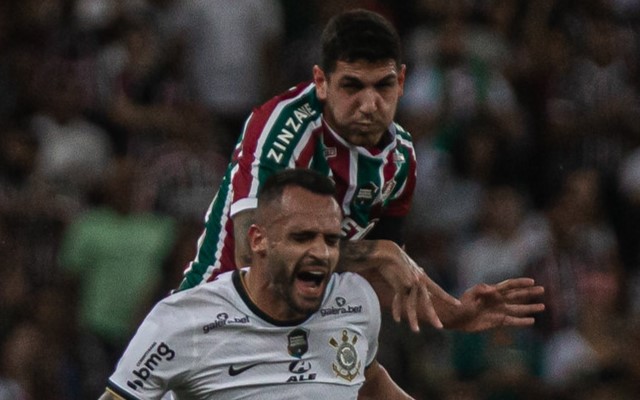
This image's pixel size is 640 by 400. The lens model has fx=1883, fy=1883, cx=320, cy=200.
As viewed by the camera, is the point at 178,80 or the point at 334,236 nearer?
the point at 334,236

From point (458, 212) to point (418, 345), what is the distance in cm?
117

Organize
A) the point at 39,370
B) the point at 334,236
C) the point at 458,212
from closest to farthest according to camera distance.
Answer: the point at 334,236 → the point at 39,370 → the point at 458,212

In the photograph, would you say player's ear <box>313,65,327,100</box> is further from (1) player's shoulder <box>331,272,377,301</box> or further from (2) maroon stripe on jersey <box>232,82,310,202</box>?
(1) player's shoulder <box>331,272,377,301</box>

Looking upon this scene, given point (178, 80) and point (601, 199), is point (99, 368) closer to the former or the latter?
point (178, 80)

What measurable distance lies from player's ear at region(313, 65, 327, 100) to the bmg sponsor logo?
4.10ft

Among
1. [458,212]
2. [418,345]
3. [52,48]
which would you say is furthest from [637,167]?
[52,48]

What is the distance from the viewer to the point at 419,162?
11930mm

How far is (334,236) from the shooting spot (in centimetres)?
655

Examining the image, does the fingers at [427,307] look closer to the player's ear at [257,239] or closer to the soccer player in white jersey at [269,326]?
the soccer player in white jersey at [269,326]

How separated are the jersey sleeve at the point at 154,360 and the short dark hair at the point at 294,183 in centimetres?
54

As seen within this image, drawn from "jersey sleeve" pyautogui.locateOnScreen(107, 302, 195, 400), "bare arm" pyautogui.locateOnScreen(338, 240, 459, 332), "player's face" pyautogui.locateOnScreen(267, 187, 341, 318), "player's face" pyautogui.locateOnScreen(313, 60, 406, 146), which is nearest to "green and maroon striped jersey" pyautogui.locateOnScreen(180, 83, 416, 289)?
"player's face" pyautogui.locateOnScreen(313, 60, 406, 146)

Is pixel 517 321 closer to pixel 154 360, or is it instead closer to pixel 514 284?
pixel 514 284

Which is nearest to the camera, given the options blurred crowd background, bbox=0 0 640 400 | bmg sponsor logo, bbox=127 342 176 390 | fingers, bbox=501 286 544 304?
bmg sponsor logo, bbox=127 342 176 390

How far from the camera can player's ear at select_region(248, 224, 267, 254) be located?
6594 mm
